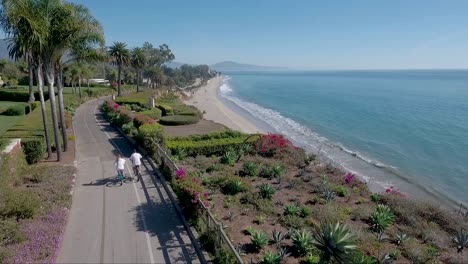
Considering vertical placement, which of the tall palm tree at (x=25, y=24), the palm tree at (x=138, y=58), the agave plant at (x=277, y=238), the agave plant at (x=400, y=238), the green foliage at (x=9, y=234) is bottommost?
the agave plant at (x=400, y=238)

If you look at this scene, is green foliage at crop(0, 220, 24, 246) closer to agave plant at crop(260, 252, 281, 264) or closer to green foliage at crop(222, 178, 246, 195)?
agave plant at crop(260, 252, 281, 264)

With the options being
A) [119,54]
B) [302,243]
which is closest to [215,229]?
[302,243]

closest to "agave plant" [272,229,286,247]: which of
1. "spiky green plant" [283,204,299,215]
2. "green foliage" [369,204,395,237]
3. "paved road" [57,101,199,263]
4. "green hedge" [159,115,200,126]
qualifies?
"spiky green plant" [283,204,299,215]

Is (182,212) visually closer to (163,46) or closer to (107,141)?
(107,141)

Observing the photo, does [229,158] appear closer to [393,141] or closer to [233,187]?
[233,187]

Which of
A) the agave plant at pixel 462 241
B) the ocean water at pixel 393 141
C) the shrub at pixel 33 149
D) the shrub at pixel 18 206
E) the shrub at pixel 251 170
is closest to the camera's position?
the shrub at pixel 18 206

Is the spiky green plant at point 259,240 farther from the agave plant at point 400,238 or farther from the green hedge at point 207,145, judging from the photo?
the green hedge at point 207,145

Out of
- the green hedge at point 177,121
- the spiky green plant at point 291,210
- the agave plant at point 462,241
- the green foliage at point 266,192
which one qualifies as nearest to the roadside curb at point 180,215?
the green foliage at point 266,192
